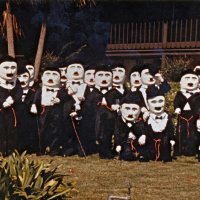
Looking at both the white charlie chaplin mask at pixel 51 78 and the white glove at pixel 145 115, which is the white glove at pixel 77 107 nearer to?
the white charlie chaplin mask at pixel 51 78

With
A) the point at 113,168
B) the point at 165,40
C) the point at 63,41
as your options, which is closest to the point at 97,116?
the point at 113,168

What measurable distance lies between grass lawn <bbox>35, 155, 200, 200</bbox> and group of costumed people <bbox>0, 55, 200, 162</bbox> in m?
0.27

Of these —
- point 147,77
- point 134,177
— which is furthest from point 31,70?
A: point 134,177

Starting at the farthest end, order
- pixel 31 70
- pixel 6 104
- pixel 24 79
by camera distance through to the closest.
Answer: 1. pixel 31 70
2. pixel 24 79
3. pixel 6 104

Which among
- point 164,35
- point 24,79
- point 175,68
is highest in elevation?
point 164,35

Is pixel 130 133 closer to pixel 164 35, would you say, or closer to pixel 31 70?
pixel 31 70

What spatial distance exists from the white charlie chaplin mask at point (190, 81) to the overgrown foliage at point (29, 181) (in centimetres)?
443

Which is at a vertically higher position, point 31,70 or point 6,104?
point 31,70

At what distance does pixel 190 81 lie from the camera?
35.2 ft

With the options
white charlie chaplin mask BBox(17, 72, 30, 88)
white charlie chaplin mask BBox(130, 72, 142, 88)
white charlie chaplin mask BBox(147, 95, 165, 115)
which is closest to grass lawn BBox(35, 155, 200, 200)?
white charlie chaplin mask BBox(147, 95, 165, 115)

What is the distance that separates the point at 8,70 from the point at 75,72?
1197 millimetres

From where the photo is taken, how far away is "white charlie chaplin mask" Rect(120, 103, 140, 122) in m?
→ 10.2

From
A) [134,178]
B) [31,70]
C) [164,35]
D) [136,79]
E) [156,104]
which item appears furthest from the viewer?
[164,35]

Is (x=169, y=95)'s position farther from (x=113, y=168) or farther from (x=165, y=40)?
(x=113, y=168)
